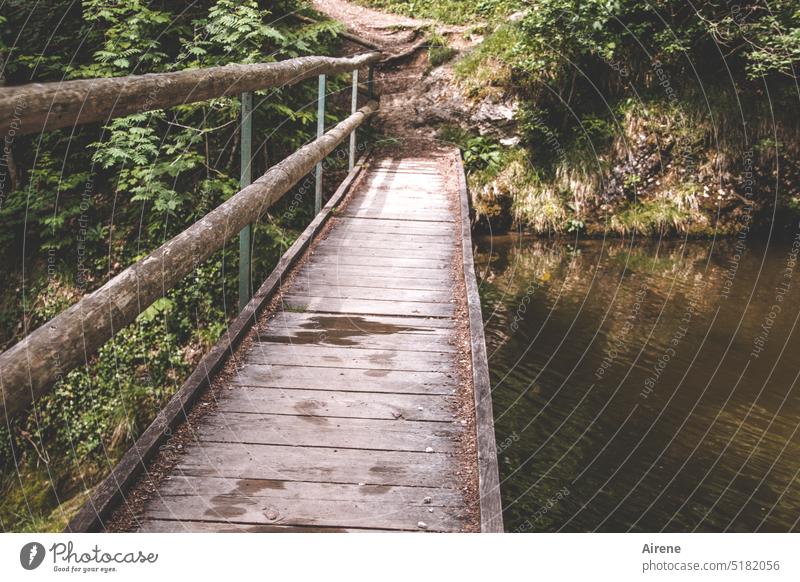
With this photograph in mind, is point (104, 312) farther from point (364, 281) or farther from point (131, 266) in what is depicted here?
point (364, 281)

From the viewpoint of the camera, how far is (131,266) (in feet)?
7.42

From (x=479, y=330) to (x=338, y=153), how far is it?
655 centimetres

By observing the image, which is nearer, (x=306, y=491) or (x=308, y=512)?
(x=308, y=512)

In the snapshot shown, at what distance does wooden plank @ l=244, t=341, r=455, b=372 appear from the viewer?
11.7 feet

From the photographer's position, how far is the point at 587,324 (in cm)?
736

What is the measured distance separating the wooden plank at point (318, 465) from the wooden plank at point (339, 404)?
0.30 metres

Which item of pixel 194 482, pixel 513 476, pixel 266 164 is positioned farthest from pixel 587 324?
pixel 194 482

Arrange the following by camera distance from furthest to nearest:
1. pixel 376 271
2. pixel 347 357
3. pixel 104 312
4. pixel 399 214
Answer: pixel 399 214
pixel 376 271
pixel 347 357
pixel 104 312

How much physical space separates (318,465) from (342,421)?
0.36 metres

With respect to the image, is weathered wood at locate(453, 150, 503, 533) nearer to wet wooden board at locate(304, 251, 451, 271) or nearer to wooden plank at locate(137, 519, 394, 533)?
wooden plank at locate(137, 519, 394, 533)

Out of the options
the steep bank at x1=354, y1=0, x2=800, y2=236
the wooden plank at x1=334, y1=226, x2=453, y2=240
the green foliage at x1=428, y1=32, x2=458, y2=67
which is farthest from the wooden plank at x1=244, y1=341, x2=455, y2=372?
the green foliage at x1=428, y1=32, x2=458, y2=67

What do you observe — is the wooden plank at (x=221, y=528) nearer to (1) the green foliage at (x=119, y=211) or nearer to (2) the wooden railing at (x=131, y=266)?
(2) the wooden railing at (x=131, y=266)

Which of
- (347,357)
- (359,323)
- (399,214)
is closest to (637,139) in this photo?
(399,214)

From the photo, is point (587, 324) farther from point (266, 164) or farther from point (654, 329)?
point (266, 164)
